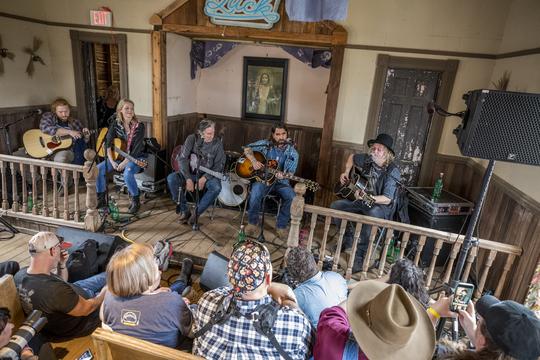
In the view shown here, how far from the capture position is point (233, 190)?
4.54 meters

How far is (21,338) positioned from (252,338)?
40.1 inches

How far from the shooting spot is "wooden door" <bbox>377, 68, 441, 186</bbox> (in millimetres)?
4102

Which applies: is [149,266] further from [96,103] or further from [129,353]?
[96,103]

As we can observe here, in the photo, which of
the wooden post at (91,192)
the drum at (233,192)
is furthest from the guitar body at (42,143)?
the drum at (233,192)

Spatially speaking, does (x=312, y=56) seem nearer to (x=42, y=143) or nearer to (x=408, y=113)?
(x=408, y=113)

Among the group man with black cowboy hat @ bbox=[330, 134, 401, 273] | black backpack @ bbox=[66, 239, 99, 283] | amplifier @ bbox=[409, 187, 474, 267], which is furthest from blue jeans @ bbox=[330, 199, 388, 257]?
black backpack @ bbox=[66, 239, 99, 283]

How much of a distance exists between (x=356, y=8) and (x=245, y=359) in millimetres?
4068

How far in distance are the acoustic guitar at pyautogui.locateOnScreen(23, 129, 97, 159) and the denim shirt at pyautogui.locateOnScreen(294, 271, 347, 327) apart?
4108 mm

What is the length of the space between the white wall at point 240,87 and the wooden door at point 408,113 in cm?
150

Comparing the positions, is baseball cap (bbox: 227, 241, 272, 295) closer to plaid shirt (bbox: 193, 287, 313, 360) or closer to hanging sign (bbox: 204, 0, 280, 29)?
plaid shirt (bbox: 193, 287, 313, 360)

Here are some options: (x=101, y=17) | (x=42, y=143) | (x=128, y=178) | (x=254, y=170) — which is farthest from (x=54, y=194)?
(x=101, y=17)

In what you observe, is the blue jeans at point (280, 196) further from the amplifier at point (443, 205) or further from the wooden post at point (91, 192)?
the wooden post at point (91, 192)

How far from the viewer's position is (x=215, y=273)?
2875 millimetres

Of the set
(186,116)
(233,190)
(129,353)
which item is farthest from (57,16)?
(129,353)
